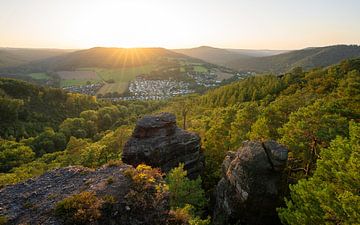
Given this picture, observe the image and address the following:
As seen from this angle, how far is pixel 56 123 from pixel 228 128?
366 feet

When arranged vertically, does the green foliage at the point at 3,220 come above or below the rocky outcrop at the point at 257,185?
above

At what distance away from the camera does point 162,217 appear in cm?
1828

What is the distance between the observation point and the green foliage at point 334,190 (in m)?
18.0

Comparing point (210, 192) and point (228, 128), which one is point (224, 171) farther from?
point (228, 128)

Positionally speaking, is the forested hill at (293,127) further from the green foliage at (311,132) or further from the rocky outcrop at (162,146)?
the rocky outcrop at (162,146)

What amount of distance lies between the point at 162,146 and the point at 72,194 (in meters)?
19.6

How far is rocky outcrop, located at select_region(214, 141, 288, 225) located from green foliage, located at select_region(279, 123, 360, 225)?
408cm

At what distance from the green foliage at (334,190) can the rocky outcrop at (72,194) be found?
→ 11293 millimetres

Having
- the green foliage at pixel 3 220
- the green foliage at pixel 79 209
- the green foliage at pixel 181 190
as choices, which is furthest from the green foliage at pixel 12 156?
the green foliage at pixel 79 209

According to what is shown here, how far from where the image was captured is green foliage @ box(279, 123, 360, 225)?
59.0 feet

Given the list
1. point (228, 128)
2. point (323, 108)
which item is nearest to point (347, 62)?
point (228, 128)

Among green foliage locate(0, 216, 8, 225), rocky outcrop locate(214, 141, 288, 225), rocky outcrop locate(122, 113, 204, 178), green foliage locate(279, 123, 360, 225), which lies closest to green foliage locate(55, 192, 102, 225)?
green foliage locate(0, 216, 8, 225)

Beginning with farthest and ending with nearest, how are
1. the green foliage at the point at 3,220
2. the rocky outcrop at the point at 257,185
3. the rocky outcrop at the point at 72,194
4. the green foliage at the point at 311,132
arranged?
the rocky outcrop at the point at 257,185 → the green foliage at the point at 311,132 → the rocky outcrop at the point at 72,194 → the green foliage at the point at 3,220

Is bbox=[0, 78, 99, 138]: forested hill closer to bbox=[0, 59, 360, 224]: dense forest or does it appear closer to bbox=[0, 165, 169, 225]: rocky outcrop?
bbox=[0, 59, 360, 224]: dense forest
